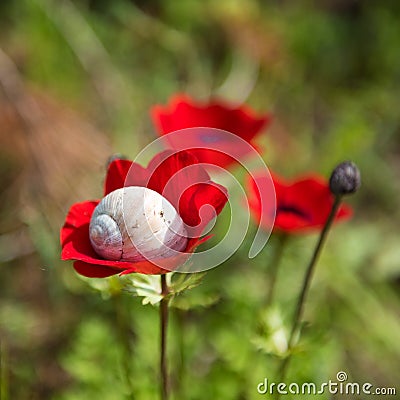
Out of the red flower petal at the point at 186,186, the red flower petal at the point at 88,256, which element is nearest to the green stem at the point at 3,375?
the red flower petal at the point at 88,256

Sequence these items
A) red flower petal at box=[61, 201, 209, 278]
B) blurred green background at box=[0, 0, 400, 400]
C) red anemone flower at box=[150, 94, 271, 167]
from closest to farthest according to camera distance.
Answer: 1. red flower petal at box=[61, 201, 209, 278]
2. red anemone flower at box=[150, 94, 271, 167]
3. blurred green background at box=[0, 0, 400, 400]

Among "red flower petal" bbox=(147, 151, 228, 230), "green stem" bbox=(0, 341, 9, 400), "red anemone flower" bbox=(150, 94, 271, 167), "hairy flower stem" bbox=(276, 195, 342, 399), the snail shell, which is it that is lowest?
"green stem" bbox=(0, 341, 9, 400)

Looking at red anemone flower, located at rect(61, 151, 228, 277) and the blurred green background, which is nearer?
red anemone flower, located at rect(61, 151, 228, 277)

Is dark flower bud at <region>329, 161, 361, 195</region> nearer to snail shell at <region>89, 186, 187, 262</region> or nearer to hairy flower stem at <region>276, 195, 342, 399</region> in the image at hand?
hairy flower stem at <region>276, 195, 342, 399</region>

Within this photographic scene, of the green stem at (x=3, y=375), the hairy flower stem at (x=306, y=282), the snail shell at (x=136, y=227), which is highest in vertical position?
the snail shell at (x=136, y=227)

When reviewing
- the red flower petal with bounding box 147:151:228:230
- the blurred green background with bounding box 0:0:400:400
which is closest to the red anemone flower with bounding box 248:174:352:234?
the blurred green background with bounding box 0:0:400:400

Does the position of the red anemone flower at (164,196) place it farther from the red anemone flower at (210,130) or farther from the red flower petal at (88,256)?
the red anemone flower at (210,130)

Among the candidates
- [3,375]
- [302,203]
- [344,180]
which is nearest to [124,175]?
[344,180]
